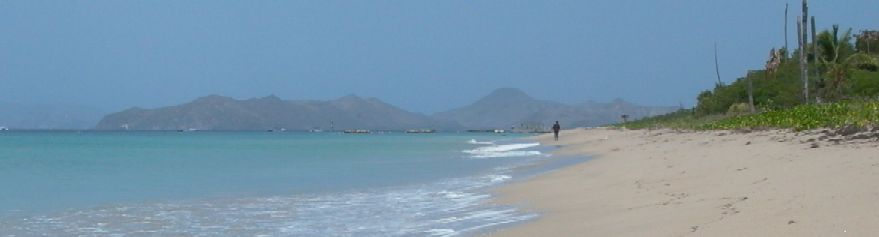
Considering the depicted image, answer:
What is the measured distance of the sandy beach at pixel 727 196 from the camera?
5602mm

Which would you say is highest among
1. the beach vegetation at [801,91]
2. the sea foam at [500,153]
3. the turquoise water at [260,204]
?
the beach vegetation at [801,91]

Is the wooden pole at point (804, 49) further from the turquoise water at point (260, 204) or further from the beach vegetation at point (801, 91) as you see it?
the turquoise water at point (260, 204)

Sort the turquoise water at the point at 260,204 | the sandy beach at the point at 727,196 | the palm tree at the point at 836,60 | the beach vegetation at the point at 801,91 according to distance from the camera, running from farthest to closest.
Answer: the palm tree at the point at 836,60 < the beach vegetation at the point at 801,91 < the turquoise water at the point at 260,204 < the sandy beach at the point at 727,196

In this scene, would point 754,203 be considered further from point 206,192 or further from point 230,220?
point 206,192

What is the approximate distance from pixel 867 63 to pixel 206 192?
39217mm

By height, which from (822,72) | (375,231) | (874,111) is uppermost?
(822,72)

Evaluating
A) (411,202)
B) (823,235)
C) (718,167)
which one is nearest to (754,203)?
(823,235)

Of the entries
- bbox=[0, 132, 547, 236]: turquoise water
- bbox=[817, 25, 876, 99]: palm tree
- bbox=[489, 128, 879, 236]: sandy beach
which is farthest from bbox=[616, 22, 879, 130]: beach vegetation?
bbox=[0, 132, 547, 236]: turquoise water

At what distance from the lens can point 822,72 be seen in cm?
4244

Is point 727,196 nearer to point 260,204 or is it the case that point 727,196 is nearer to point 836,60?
point 260,204

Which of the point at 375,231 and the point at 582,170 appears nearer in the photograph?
the point at 375,231

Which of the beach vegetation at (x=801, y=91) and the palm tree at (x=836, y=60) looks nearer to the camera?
the beach vegetation at (x=801, y=91)

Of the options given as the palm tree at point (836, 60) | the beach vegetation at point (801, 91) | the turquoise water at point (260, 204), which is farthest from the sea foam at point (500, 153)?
the palm tree at point (836, 60)

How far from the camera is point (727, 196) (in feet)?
25.3
